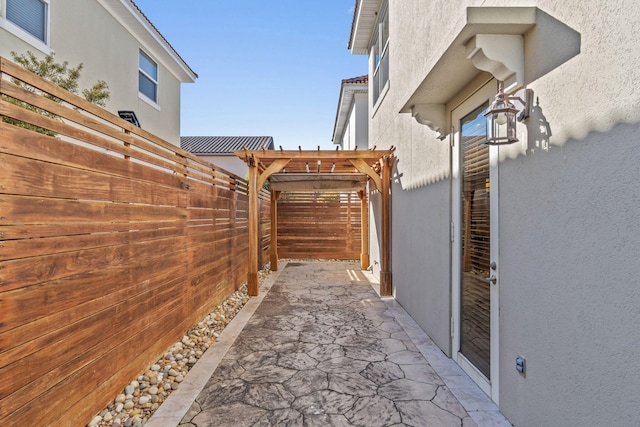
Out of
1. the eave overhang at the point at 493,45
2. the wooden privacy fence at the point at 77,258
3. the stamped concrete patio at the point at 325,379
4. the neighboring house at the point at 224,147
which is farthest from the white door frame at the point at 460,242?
the neighboring house at the point at 224,147

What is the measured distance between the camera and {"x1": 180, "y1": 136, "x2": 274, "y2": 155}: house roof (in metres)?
24.9

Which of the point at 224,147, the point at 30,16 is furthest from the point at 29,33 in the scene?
the point at 224,147

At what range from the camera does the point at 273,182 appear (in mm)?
10211

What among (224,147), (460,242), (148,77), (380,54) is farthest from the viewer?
(224,147)

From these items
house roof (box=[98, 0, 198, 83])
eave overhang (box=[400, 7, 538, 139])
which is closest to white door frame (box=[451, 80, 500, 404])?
eave overhang (box=[400, 7, 538, 139])

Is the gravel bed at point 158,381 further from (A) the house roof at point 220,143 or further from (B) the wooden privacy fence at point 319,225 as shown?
(A) the house roof at point 220,143

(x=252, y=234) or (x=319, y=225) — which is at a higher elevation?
(x=319, y=225)

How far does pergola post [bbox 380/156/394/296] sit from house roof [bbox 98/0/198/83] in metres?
7.89

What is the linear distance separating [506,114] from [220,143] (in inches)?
1054

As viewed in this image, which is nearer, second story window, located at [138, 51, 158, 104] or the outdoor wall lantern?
the outdoor wall lantern

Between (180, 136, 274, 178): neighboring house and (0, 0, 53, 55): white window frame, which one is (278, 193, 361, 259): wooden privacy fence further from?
(180, 136, 274, 178): neighboring house

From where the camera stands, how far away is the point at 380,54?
29.8ft

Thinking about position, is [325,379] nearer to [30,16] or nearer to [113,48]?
[30,16]

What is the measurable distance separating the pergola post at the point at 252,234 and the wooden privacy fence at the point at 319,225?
5433 mm
